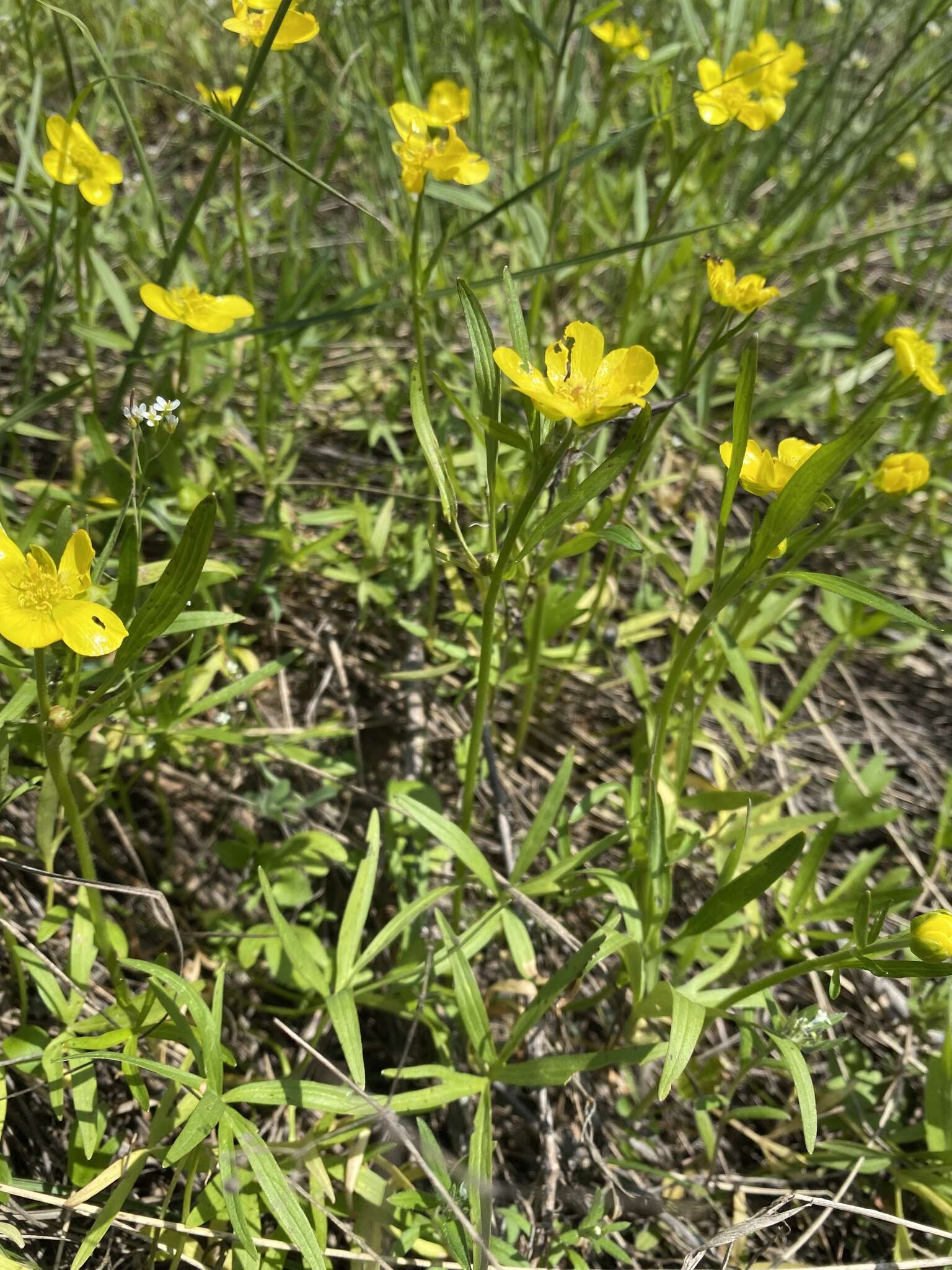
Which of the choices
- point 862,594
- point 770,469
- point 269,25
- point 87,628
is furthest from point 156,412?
point 862,594

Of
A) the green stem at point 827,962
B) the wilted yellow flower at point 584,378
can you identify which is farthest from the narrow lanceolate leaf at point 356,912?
the wilted yellow flower at point 584,378

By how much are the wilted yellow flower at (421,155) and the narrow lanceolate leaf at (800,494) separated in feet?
2.65

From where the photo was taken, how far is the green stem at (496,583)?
109 cm

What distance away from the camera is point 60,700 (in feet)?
4.31

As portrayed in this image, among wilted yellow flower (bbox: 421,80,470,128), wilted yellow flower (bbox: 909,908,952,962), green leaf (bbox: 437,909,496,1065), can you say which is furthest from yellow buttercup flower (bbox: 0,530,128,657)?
wilted yellow flower (bbox: 421,80,470,128)

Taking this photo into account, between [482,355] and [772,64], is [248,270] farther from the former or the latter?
[772,64]

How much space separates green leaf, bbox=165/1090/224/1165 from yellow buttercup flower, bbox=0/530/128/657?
60 cm

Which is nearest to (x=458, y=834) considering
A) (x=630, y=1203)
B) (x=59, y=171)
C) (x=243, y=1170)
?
(x=243, y=1170)

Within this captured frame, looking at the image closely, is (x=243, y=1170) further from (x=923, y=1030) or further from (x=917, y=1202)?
(x=923, y=1030)

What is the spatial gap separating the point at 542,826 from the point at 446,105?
1.63 m

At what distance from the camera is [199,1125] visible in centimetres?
114

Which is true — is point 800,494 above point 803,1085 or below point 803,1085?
above

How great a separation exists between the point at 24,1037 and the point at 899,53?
104 inches

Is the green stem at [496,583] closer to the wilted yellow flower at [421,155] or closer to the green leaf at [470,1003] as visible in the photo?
the green leaf at [470,1003]
